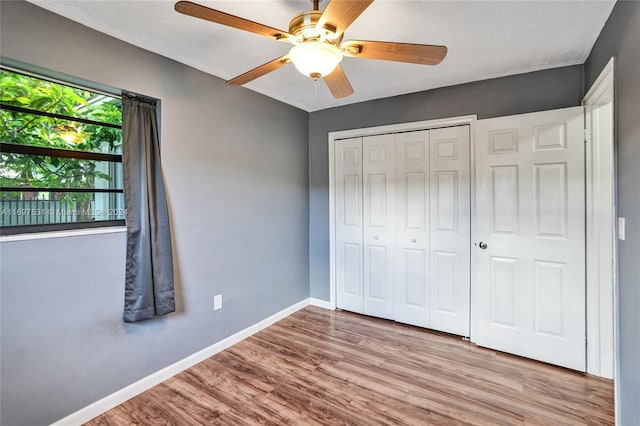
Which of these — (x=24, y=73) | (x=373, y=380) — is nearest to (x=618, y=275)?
(x=373, y=380)

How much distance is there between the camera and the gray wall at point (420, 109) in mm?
2482

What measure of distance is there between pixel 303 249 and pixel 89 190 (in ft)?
7.31

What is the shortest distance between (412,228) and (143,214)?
7.72 ft

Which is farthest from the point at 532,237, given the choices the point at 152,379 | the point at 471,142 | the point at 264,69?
the point at 152,379

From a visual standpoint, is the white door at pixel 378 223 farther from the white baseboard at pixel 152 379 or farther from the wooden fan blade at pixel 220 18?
the wooden fan blade at pixel 220 18

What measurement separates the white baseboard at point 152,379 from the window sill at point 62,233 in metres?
1.04

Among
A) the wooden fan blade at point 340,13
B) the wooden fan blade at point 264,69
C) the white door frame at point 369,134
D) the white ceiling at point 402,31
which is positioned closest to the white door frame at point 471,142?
the white door frame at point 369,134

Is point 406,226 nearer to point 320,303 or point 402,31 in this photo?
point 320,303

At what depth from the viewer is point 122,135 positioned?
6.68 feet

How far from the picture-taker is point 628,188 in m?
1.55

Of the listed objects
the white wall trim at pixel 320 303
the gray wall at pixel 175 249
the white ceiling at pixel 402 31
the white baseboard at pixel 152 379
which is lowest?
the white baseboard at pixel 152 379

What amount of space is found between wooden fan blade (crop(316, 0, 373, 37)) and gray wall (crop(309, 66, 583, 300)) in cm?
195

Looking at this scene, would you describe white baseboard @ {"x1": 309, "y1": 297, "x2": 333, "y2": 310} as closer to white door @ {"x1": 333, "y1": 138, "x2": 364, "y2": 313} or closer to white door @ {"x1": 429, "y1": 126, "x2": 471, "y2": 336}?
white door @ {"x1": 333, "y1": 138, "x2": 364, "y2": 313}

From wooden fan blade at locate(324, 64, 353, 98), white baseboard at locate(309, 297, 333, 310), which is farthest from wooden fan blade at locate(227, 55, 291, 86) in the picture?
white baseboard at locate(309, 297, 333, 310)
